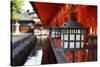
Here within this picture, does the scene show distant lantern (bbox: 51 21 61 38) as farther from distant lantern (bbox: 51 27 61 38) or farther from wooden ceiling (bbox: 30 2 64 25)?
wooden ceiling (bbox: 30 2 64 25)

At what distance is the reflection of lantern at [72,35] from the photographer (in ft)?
7.57

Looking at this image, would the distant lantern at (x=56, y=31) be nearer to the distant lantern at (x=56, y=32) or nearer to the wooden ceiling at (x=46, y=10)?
the distant lantern at (x=56, y=32)

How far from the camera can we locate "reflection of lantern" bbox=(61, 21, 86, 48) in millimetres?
2307

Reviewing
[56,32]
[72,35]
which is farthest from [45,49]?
[72,35]

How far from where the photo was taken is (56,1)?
89.5 inches

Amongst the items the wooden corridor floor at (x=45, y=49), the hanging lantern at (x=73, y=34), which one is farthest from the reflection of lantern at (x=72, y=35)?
the wooden corridor floor at (x=45, y=49)

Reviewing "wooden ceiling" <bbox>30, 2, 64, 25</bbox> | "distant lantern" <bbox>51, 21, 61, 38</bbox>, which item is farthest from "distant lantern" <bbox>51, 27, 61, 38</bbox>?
"wooden ceiling" <bbox>30, 2, 64, 25</bbox>

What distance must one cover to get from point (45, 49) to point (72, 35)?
1.24ft

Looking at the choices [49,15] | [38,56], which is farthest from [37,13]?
[38,56]

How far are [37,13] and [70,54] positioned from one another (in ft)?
2.03

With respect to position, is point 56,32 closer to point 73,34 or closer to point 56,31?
point 56,31

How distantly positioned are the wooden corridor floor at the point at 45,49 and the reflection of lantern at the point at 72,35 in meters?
0.18
